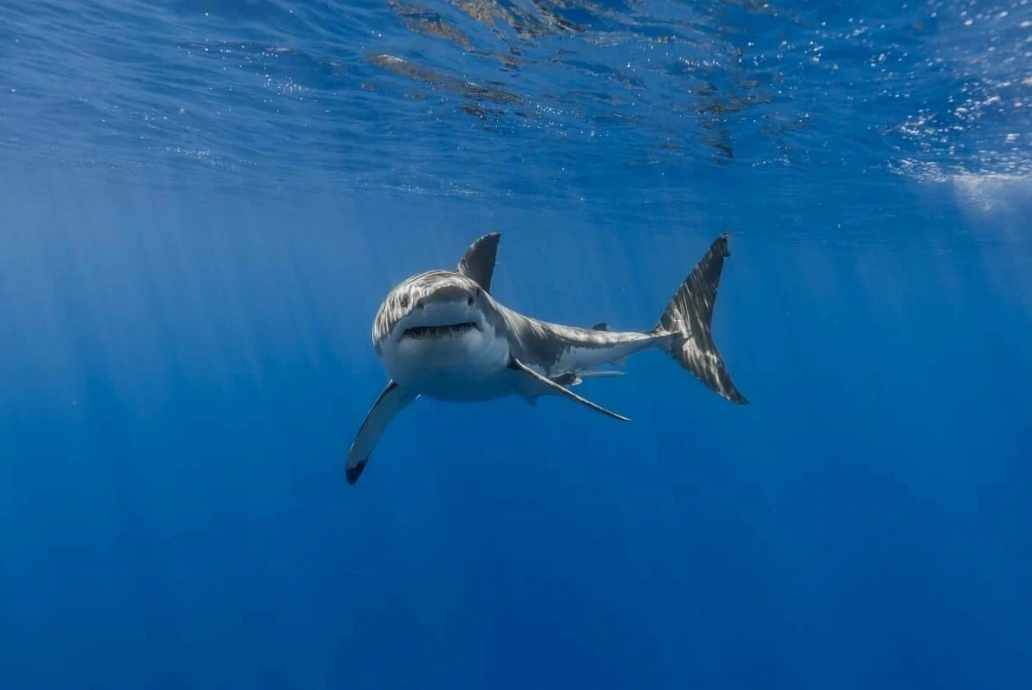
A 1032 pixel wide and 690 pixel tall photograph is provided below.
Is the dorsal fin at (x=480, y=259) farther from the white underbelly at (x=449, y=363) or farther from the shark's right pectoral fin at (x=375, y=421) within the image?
the shark's right pectoral fin at (x=375, y=421)

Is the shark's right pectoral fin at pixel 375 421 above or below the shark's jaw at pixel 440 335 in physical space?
below

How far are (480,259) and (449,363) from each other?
2.06 m

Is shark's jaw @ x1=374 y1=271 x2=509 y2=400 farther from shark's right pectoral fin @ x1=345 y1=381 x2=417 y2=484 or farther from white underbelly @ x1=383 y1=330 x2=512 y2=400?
shark's right pectoral fin @ x1=345 y1=381 x2=417 y2=484

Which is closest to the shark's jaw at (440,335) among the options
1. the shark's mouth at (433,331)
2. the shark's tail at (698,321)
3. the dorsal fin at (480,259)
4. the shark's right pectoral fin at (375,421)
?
the shark's mouth at (433,331)

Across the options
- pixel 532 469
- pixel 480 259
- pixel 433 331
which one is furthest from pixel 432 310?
pixel 532 469

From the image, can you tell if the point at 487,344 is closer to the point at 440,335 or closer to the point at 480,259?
the point at 440,335

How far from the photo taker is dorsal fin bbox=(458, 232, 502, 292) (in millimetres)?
7645

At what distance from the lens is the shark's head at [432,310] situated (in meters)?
5.30

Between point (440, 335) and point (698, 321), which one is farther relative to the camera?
point (698, 321)

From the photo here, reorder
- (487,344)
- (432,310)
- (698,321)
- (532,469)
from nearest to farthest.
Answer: (432,310) → (487,344) → (698,321) → (532,469)

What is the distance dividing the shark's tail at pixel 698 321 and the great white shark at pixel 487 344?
15 mm

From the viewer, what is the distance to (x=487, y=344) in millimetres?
6277

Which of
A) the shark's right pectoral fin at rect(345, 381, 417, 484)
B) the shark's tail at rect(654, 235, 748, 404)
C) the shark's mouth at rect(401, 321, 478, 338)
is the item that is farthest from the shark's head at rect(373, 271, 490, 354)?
the shark's tail at rect(654, 235, 748, 404)

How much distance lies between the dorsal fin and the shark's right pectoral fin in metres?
1.51
